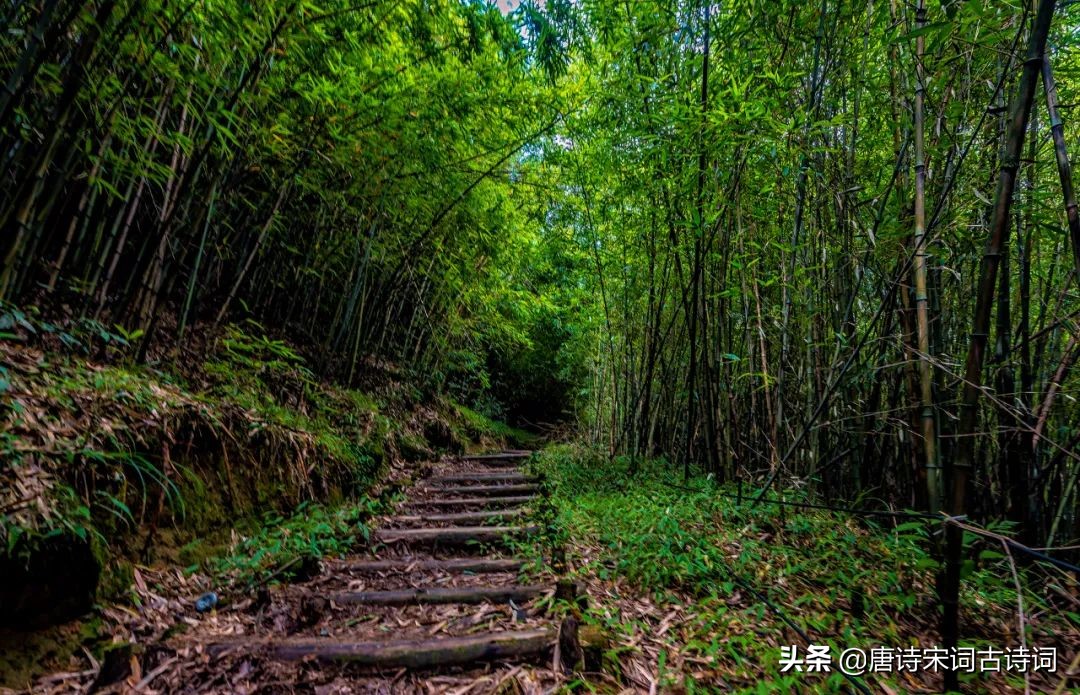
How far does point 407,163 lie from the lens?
3961 millimetres

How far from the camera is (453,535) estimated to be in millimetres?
3045

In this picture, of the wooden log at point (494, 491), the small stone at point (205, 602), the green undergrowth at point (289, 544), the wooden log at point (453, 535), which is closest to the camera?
the small stone at point (205, 602)

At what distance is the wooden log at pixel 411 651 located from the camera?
1.69 meters

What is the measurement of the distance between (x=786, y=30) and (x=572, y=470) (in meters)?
4.46

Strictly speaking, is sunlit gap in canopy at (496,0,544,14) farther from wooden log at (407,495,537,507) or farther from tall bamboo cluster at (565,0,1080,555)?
wooden log at (407,495,537,507)

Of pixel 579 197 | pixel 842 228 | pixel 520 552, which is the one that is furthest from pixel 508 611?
pixel 579 197

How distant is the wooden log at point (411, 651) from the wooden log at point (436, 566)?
2.83 ft

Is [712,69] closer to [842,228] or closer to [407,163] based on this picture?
[842,228]

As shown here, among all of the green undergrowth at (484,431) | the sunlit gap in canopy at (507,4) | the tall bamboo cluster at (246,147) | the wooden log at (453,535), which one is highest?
the sunlit gap in canopy at (507,4)

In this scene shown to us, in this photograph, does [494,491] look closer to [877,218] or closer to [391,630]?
[391,630]

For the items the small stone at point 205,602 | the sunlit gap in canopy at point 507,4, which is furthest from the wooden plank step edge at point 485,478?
the sunlit gap in canopy at point 507,4

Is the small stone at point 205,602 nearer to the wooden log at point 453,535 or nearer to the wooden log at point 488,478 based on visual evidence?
the wooden log at point 453,535

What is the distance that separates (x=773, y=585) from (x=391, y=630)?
184cm

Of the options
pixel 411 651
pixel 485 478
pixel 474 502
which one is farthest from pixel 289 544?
pixel 485 478
